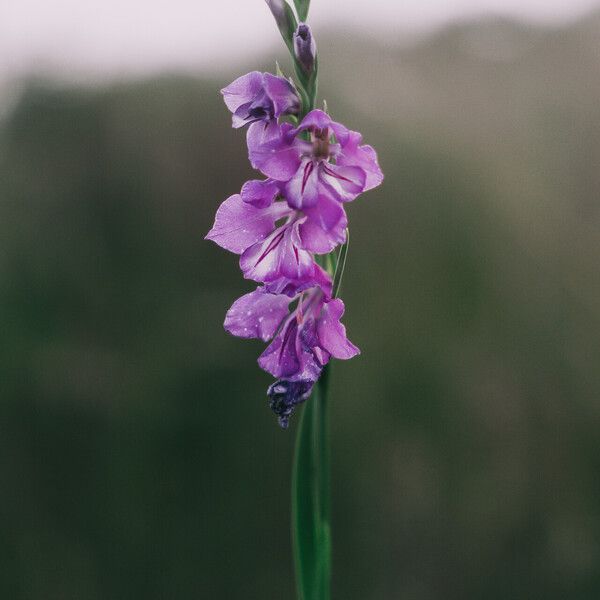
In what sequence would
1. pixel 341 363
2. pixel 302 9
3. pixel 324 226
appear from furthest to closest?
pixel 341 363 → pixel 302 9 → pixel 324 226

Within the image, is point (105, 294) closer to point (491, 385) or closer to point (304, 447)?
point (491, 385)

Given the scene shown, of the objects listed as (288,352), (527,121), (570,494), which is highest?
(527,121)

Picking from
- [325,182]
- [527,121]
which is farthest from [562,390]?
[325,182]

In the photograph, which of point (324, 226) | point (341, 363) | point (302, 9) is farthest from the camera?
point (341, 363)

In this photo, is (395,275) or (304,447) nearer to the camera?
(304,447)

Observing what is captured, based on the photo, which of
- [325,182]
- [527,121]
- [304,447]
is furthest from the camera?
[527,121]

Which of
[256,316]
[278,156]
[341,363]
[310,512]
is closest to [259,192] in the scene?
[278,156]

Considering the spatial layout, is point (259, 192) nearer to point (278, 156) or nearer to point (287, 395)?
point (278, 156)
